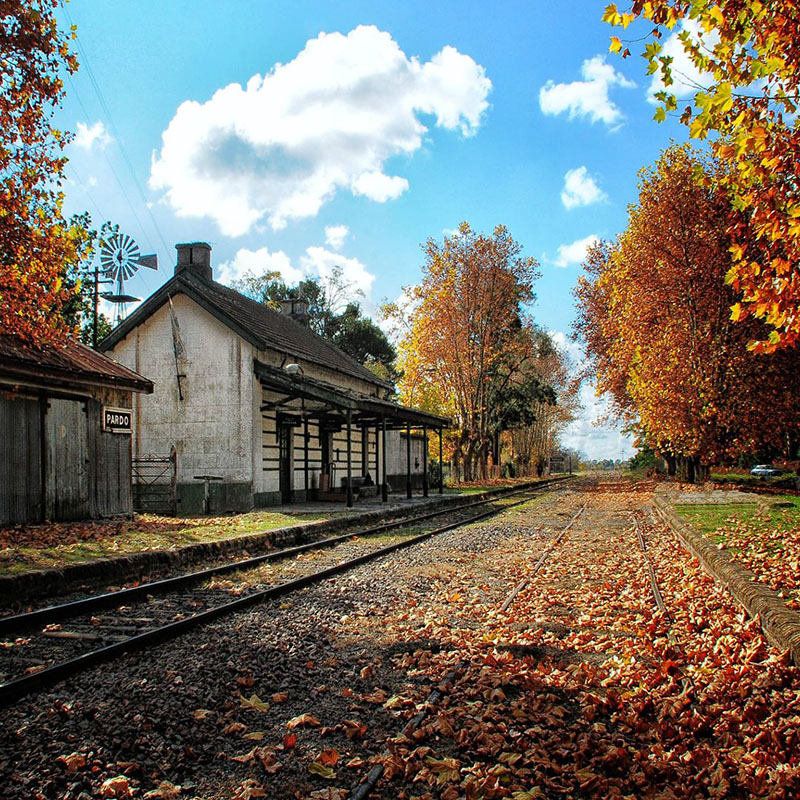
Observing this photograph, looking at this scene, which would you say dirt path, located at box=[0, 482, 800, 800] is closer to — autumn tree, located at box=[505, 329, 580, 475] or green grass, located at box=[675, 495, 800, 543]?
green grass, located at box=[675, 495, 800, 543]

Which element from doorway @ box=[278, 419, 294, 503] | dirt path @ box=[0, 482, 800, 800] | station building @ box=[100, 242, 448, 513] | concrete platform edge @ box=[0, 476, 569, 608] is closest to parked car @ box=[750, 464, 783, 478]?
station building @ box=[100, 242, 448, 513]

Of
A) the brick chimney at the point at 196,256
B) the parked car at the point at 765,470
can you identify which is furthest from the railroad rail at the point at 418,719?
the parked car at the point at 765,470

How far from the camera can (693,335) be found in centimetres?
2186

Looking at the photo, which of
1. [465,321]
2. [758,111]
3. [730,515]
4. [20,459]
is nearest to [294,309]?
[465,321]

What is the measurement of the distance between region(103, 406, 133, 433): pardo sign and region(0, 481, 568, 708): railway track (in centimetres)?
689

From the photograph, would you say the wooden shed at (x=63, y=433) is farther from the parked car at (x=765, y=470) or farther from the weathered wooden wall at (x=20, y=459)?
the parked car at (x=765, y=470)

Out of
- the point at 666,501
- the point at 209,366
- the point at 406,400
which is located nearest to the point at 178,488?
A: the point at 209,366

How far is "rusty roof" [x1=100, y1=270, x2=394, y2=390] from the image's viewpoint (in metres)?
20.2

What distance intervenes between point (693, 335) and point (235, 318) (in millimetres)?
14579

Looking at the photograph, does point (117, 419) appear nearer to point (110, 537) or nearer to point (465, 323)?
point (110, 537)

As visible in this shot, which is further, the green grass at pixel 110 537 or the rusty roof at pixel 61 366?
the rusty roof at pixel 61 366

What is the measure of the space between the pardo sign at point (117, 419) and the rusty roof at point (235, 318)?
4.60m

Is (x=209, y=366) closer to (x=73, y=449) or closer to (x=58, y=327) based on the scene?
(x=73, y=449)

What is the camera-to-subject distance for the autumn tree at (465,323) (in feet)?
115
